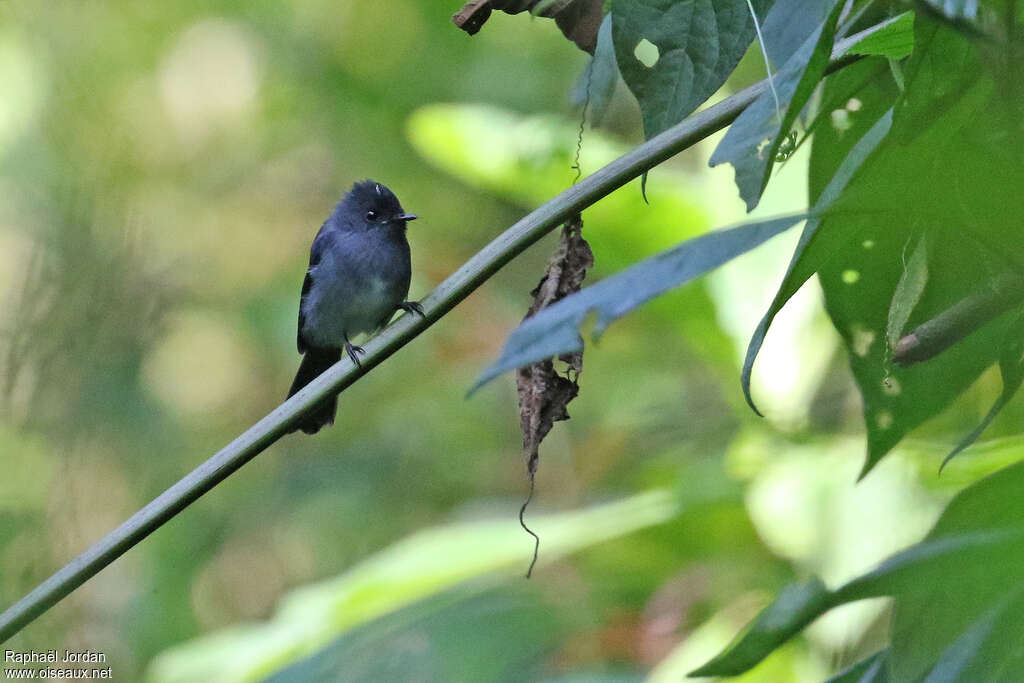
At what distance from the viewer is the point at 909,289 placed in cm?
140

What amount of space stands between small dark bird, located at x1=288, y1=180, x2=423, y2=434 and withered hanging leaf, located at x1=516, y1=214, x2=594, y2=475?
96.5 inches

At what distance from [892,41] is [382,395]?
5.27m

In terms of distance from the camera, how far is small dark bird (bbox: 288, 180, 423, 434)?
4.19 metres

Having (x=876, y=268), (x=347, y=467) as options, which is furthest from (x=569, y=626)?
(x=876, y=268)

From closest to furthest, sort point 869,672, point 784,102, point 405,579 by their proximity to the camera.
Result: point 784,102 < point 869,672 < point 405,579

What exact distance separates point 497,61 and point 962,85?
539 cm

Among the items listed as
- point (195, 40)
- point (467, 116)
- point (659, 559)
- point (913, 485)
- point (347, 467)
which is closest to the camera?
point (913, 485)

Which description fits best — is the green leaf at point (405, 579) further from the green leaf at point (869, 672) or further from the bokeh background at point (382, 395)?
the green leaf at point (869, 672)

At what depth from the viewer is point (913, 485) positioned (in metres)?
3.22

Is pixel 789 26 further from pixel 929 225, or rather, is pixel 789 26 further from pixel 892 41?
pixel 929 225

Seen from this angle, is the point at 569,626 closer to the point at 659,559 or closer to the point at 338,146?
the point at 659,559

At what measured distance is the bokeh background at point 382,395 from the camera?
136 inches

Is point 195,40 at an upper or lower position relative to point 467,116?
upper

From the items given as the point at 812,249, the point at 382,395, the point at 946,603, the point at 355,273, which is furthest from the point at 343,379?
the point at 382,395
